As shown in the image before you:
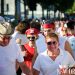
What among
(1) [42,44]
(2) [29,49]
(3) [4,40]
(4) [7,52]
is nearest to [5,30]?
(3) [4,40]

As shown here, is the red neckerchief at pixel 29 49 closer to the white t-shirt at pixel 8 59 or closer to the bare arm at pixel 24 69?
the bare arm at pixel 24 69

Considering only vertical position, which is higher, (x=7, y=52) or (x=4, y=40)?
(x=4, y=40)

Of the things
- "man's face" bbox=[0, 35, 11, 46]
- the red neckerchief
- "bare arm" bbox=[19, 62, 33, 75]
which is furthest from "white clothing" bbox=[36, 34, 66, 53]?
"man's face" bbox=[0, 35, 11, 46]

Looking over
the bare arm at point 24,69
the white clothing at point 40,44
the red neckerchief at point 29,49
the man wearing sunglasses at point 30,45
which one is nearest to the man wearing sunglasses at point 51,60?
the bare arm at point 24,69

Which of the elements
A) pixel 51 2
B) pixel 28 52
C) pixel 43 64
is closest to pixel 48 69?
pixel 43 64

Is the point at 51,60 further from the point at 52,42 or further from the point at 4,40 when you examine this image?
the point at 4,40

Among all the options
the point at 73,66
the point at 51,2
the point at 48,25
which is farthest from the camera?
the point at 51,2

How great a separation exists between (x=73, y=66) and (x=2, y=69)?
3.04 ft

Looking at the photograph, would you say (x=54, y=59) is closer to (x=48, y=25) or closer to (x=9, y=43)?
(x=9, y=43)

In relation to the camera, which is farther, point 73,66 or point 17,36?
point 17,36

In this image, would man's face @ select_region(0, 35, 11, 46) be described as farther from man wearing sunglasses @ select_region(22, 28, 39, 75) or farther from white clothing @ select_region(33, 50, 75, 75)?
man wearing sunglasses @ select_region(22, 28, 39, 75)

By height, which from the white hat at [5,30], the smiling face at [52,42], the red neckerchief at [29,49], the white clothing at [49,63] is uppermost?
the white hat at [5,30]

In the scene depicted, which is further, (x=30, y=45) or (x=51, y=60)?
(x=30, y=45)

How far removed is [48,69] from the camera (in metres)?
5.87
